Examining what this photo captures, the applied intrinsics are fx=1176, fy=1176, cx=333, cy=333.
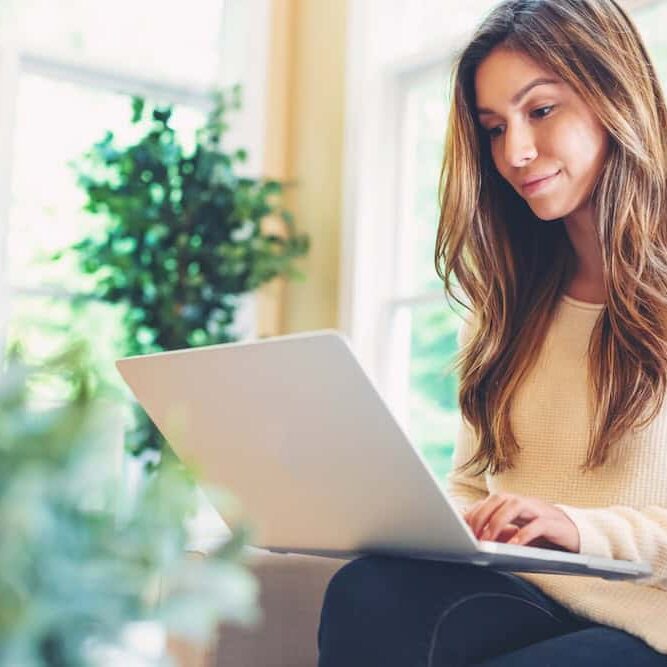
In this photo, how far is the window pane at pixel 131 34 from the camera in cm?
344

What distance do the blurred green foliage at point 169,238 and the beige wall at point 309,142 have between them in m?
0.26

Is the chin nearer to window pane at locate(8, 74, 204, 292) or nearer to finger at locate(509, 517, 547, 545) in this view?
finger at locate(509, 517, 547, 545)

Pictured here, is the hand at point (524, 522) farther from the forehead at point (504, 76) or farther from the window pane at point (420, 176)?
the window pane at point (420, 176)

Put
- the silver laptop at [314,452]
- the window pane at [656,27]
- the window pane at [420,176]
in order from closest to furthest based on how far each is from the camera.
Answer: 1. the silver laptop at [314,452]
2. the window pane at [656,27]
3. the window pane at [420,176]

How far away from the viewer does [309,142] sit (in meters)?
3.61

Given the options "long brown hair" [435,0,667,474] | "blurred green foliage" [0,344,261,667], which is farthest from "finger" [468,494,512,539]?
"blurred green foliage" [0,344,261,667]

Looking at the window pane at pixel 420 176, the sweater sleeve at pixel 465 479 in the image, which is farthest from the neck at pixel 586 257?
the window pane at pixel 420 176

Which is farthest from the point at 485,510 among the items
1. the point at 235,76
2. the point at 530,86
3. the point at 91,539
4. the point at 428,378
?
the point at 235,76

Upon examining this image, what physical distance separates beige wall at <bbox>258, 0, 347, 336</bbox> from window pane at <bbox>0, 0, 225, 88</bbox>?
0.69ft

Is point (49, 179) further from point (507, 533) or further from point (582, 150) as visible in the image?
point (507, 533)

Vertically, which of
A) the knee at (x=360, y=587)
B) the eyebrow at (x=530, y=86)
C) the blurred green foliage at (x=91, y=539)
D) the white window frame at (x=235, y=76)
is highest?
the white window frame at (x=235, y=76)

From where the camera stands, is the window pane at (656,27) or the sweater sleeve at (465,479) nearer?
the sweater sleeve at (465,479)

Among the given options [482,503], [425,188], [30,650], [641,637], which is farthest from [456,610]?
[425,188]

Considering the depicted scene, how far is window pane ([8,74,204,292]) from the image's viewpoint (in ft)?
11.0
